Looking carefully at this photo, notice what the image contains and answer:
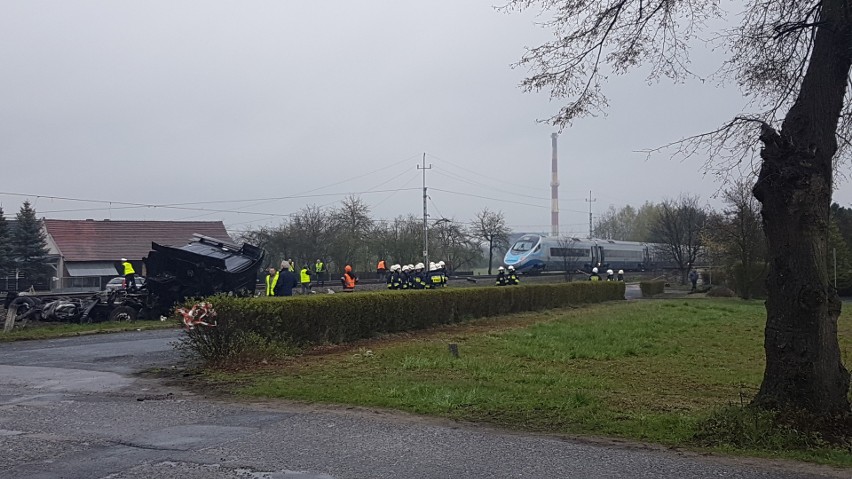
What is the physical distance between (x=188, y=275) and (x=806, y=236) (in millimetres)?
17872

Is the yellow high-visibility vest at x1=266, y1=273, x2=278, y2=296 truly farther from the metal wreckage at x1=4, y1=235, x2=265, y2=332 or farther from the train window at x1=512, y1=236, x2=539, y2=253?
the train window at x1=512, y1=236, x2=539, y2=253

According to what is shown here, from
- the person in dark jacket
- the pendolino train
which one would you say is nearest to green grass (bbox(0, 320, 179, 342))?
the person in dark jacket

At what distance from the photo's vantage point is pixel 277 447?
7.36 metres

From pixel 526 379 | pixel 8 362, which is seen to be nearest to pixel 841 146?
pixel 526 379

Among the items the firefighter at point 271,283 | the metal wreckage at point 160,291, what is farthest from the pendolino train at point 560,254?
the metal wreckage at point 160,291

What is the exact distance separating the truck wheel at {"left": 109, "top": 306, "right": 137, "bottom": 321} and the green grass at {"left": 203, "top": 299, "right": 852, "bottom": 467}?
8617 millimetres

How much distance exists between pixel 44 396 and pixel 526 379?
632cm

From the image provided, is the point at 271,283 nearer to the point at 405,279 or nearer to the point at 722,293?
the point at 405,279

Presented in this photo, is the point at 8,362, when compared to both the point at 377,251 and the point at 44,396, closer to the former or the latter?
the point at 44,396

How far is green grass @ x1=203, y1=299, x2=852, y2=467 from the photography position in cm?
848

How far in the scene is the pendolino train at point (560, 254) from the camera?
56.3 m

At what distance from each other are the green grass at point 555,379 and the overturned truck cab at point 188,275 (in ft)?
20.8

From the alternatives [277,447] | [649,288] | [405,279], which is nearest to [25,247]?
[405,279]

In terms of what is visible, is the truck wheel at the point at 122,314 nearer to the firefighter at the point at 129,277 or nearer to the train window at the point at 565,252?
the firefighter at the point at 129,277
